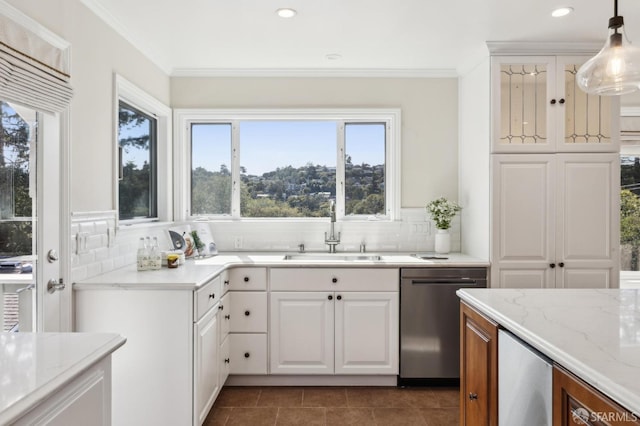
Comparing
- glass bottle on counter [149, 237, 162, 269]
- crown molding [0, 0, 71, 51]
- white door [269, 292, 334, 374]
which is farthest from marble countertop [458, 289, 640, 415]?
crown molding [0, 0, 71, 51]

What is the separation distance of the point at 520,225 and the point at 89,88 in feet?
9.85

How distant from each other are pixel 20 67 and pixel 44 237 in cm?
78

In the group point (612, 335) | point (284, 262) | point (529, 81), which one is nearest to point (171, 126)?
point (284, 262)

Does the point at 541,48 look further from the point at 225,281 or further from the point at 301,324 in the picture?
the point at 225,281

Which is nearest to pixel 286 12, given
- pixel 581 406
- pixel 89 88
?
pixel 89 88

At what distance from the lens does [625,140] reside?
387 centimetres

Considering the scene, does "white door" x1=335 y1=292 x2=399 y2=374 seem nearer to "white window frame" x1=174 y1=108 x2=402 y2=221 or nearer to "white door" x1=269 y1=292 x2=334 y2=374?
"white door" x1=269 y1=292 x2=334 y2=374

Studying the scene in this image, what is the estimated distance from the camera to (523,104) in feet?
10.2

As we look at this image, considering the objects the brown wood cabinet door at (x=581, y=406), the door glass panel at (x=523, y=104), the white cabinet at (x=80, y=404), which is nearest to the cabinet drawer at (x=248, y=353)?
the white cabinet at (x=80, y=404)

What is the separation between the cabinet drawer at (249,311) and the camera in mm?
3109

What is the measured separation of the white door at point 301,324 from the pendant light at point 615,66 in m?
2.10

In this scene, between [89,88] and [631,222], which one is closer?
[89,88]

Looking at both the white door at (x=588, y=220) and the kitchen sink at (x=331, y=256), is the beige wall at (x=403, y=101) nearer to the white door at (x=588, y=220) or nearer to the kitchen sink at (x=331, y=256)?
the kitchen sink at (x=331, y=256)

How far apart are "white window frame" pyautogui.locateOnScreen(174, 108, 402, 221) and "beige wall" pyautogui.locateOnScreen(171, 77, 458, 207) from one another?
6 centimetres
